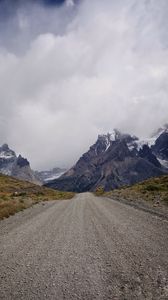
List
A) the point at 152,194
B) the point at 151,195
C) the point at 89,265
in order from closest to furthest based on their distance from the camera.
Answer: the point at 89,265 < the point at 151,195 < the point at 152,194

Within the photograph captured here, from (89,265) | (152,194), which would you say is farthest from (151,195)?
(89,265)

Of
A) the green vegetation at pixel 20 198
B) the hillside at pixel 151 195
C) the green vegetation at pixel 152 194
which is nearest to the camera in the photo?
the hillside at pixel 151 195

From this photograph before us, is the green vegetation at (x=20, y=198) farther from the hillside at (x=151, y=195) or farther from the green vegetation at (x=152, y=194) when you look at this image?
the green vegetation at (x=152, y=194)

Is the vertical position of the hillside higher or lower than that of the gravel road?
higher

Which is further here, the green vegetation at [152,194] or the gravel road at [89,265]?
the green vegetation at [152,194]

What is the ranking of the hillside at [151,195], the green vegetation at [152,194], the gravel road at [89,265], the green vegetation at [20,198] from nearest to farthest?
the gravel road at [89,265]
the hillside at [151,195]
the green vegetation at [152,194]
the green vegetation at [20,198]

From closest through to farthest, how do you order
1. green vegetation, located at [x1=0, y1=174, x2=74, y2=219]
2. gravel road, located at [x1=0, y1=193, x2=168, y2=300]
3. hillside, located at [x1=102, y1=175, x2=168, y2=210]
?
gravel road, located at [x1=0, y1=193, x2=168, y2=300] → hillside, located at [x1=102, y1=175, x2=168, y2=210] → green vegetation, located at [x1=0, y1=174, x2=74, y2=219]

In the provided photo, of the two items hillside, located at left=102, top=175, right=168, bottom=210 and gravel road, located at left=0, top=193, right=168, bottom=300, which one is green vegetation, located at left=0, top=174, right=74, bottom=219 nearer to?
hillside, located at left=102, top=175, right=168, bottom=210

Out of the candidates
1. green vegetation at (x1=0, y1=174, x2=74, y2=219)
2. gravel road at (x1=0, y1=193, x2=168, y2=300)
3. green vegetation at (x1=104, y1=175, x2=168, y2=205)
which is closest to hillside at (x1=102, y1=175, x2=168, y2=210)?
green vegetation at (x1=104, y1=175, x2=168, y2=205)

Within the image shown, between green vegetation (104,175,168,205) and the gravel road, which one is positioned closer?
the gravel road

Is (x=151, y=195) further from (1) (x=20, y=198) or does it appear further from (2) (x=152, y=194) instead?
(1) (x=20, y=198)

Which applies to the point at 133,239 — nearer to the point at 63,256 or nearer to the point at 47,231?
the point at 63,256

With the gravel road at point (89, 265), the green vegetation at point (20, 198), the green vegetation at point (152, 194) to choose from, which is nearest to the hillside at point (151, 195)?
the green vegetation at point (152, 194)

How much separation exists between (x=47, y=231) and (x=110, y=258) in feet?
24.3
